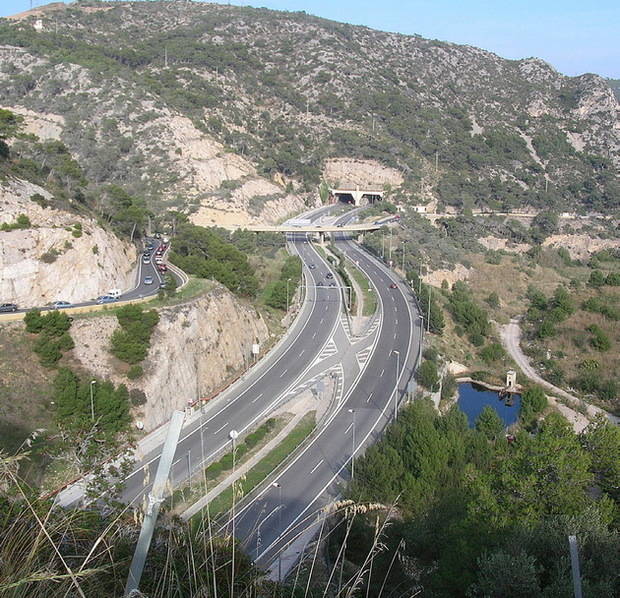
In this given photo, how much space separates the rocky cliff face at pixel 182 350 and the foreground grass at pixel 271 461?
661cm

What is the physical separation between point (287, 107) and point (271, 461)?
104 meters

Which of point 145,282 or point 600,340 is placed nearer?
point 145,282

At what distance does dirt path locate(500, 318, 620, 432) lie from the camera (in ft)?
136

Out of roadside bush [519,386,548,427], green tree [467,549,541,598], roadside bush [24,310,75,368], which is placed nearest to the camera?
green tree [467,549,541,598]

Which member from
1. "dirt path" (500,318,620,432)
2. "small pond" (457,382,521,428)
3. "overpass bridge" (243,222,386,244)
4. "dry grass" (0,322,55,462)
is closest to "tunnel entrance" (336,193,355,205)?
"overpass bridge" (243,222,386,244)

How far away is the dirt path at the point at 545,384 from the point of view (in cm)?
4153

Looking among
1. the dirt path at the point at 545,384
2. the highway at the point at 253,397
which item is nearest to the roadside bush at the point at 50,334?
the highway at the point at 253,397

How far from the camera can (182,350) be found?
126ft

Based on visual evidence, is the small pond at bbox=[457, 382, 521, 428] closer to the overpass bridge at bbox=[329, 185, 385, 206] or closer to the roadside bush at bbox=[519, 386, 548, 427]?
the roadside bush at bbox=[519, 386, 548, 427]

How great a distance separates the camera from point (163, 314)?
38531mm

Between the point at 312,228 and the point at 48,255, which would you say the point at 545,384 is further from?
the point at 312,228

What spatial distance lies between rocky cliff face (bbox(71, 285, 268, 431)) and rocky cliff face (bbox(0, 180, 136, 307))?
4.93 m

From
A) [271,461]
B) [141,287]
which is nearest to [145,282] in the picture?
[141,287]

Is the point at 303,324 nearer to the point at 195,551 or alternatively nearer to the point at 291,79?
the point at 195,551
